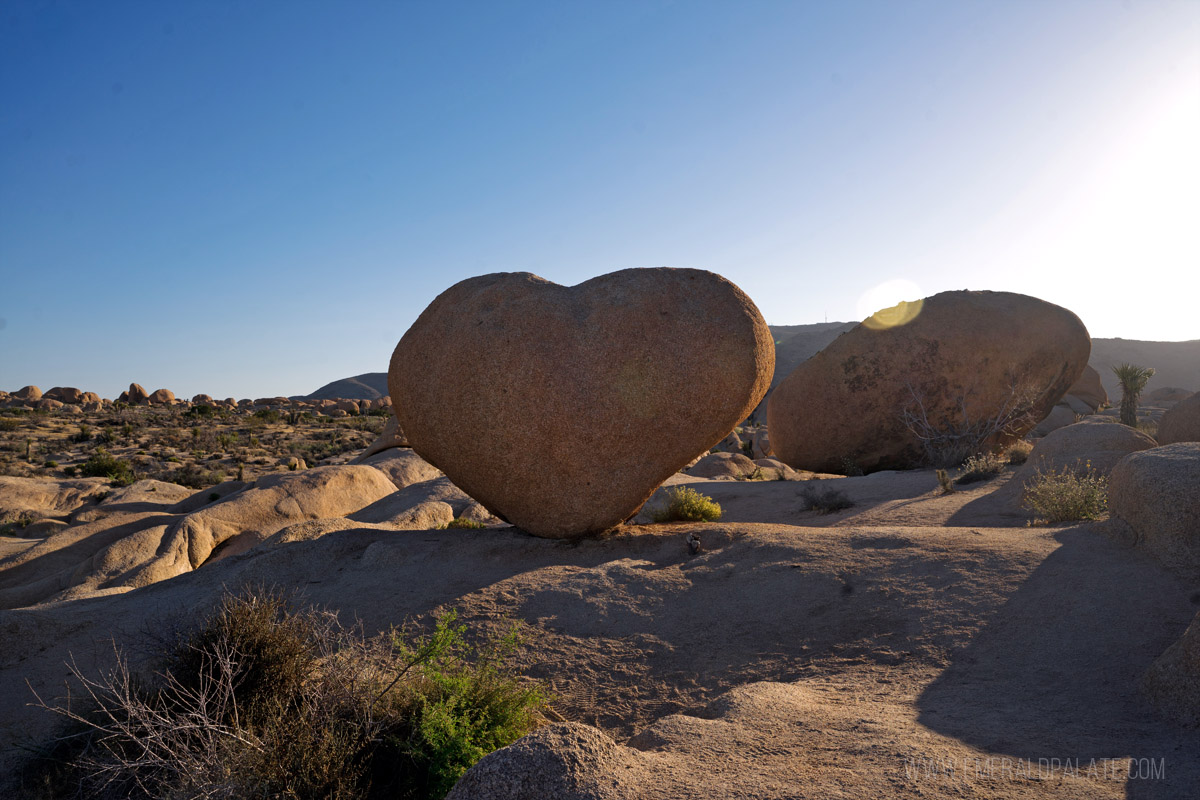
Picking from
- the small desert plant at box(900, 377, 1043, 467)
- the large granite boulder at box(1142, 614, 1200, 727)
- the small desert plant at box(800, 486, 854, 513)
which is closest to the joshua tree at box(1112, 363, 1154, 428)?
the small desert plant at box(900, 377, 1043, 467)

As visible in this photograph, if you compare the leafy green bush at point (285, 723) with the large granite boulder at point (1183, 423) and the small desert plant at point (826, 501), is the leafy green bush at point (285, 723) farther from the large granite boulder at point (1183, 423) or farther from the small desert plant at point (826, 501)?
the large granite boulder at point (1183, 423)

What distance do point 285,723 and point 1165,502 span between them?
Result: 6.52 m

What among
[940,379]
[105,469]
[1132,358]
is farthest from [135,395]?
[1132,358]

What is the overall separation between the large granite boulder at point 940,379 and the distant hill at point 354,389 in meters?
90.1

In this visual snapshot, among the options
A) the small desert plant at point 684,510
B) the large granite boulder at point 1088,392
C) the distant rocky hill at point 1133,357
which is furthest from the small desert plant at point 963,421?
the distant rocky hill at point 1133,357

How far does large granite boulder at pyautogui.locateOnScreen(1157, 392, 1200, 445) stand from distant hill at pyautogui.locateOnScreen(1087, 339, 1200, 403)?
52665 millimetres

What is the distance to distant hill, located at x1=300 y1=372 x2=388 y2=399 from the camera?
103 m

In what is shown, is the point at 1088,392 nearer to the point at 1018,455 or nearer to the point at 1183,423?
the point at 1183,423

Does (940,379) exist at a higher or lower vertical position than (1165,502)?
higher

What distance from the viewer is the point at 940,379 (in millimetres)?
14914

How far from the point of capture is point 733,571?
20.1ft

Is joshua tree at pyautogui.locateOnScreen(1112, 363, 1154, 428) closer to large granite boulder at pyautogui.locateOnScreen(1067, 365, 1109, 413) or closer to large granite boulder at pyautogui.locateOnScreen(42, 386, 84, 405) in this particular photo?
large granite boulder at pyautogui.locateOnScreen(1067, 365, 1109, 413)

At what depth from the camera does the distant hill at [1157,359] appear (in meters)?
58.6

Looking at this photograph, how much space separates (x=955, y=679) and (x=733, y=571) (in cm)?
220
